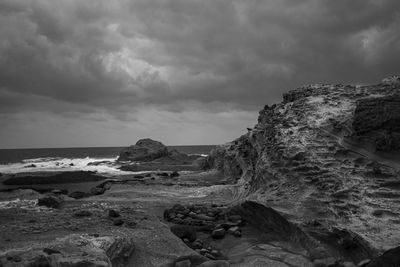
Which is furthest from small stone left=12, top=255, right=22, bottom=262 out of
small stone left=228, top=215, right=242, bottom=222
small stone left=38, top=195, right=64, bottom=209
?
small stone left=38, top=195, right=64, bottom=209

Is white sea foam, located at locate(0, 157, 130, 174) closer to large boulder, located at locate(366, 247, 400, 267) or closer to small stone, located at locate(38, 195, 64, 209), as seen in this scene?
small stone, located at locate(38, 195, 64, 209)

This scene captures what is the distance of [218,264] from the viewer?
9.05 m

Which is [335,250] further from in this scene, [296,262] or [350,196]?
[350,196]

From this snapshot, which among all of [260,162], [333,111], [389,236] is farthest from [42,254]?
[333,111]

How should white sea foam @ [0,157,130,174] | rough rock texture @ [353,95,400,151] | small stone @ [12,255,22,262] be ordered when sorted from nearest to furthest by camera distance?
small stone @ [12,255,22,262], rough rock texture @ [353,95,400,151], white sea foam @ [0,157,130,174]

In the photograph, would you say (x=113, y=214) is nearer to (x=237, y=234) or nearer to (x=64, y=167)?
(x=237, y=234)

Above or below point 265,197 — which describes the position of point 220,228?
below

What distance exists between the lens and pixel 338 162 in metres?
13.4

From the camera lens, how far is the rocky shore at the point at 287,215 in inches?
375

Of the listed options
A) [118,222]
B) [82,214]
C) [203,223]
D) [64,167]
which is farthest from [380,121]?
[64,167]

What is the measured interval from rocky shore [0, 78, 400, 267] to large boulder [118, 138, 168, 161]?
1679 inches

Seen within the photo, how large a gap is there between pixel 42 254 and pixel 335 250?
24.5ft

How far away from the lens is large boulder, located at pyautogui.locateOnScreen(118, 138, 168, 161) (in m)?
62.4

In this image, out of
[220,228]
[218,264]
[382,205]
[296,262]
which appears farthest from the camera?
[220,228]
